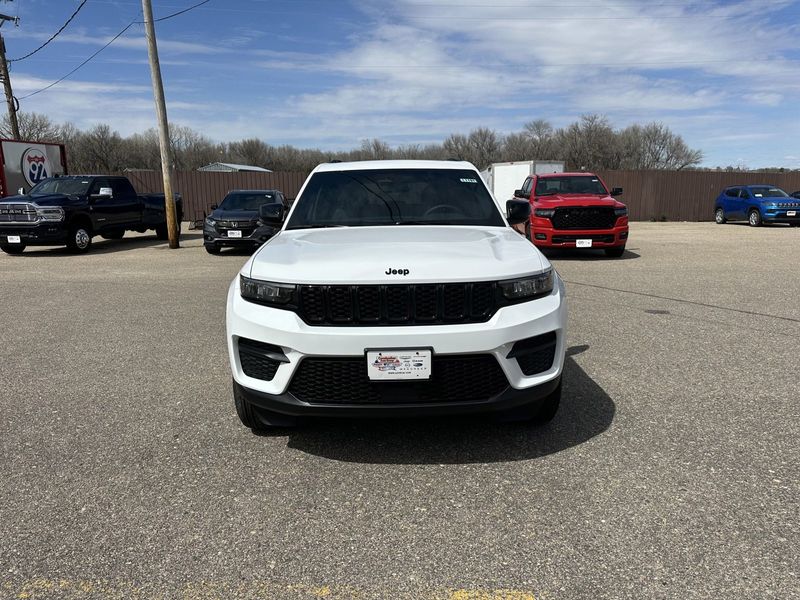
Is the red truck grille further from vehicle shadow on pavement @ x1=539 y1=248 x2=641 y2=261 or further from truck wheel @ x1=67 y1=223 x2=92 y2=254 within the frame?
truck wheel @ x1=67 y1=223 x2=92 y2=254

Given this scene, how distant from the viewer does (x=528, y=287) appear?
3053mm

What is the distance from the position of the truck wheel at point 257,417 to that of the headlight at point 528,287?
4.64 ft

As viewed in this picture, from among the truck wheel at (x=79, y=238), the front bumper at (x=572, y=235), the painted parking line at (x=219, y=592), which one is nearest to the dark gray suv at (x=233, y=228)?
the truck wheel at (x=79, y=238)

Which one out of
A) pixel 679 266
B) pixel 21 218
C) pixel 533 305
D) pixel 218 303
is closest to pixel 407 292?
pixel 533 305

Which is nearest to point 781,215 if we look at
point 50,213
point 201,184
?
point 50,213

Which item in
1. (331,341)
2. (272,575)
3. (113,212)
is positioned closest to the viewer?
(272,575)

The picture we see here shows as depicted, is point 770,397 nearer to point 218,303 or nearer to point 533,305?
point 533,305

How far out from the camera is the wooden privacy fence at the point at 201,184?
2831 cm

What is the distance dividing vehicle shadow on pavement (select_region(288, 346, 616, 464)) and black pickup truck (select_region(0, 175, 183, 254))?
12.9 meters

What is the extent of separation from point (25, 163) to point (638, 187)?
26436 millimetres

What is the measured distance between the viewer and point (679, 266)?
37.3 feet

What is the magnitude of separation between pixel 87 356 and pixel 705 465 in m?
5.17

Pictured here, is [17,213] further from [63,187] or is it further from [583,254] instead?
[583,254]

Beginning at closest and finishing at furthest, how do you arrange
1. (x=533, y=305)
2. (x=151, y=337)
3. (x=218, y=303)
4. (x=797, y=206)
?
(x=533, y=305) → (x=151, y=337) → (x=218, y=303) → (x=797, y=206)
